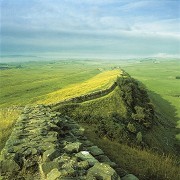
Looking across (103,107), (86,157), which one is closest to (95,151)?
(86,157)

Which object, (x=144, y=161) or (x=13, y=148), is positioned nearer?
(x=13, y=148)

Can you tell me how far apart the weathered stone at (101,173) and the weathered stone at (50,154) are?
1.77 m

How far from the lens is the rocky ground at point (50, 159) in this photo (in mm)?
8992

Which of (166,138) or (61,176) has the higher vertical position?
(61,176)

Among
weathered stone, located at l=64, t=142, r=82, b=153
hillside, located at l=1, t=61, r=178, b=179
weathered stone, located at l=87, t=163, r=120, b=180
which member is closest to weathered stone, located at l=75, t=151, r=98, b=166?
weathered stone, located at l=64, t=142, r=82, b=153

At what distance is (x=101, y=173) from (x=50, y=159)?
7.43ft

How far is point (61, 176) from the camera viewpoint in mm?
8664

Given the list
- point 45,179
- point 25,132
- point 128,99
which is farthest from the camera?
point 128,99

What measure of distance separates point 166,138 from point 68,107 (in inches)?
744

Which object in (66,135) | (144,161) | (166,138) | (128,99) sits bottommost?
(166,138)

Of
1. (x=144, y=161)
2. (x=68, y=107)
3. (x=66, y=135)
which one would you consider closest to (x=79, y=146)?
(x=66, y=135)

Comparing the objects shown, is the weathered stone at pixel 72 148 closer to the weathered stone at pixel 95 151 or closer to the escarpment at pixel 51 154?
the escarpment at pixel 51 154

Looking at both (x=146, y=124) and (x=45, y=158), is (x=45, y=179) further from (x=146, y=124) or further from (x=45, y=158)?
(x=146, y=124)

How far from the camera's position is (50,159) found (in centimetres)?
1038
